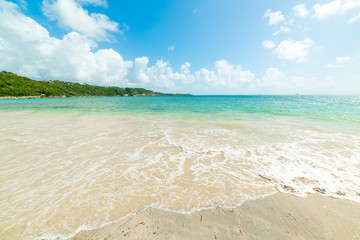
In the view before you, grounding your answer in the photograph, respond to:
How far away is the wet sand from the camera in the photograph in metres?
2.83

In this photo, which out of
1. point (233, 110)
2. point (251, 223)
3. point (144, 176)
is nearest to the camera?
point (251, 223)

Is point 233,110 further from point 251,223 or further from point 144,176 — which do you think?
point 251,223

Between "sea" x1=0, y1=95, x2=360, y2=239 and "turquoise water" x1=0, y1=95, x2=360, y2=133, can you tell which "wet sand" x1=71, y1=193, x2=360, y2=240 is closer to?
"sea" x1=0, y1=95, x2=360, y2=239

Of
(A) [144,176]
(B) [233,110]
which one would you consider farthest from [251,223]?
(B) [233,110]

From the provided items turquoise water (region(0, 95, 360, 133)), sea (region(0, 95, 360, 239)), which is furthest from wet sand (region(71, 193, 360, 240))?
turquoise water (region(0, 95, 360, 133))

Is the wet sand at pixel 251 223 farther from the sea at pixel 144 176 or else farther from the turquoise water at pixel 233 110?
the turquoise water at pixel 233 110

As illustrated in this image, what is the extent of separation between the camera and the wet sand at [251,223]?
111 inches

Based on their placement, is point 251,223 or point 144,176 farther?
point 144,176

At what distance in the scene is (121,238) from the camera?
2725 millimetres

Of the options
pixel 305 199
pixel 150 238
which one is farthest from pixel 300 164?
pixel 150 238

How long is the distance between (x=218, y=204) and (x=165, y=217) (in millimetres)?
1453

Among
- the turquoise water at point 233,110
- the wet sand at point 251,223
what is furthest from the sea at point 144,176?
the turquoise water at point 233,110

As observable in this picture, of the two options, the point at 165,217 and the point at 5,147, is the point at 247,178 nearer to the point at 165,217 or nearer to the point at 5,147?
the point at 165,217

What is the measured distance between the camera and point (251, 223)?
122 inches
